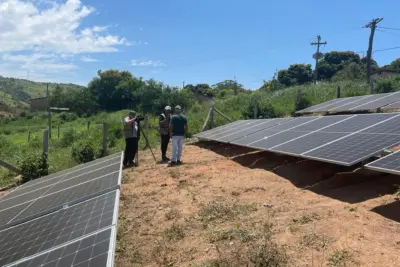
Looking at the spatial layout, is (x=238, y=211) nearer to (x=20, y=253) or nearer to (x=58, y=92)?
(x=20, y=253)

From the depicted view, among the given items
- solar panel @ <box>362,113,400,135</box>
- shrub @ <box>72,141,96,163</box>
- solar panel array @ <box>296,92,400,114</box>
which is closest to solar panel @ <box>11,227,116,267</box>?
solar panel @ <box>362,113,400,135</box>

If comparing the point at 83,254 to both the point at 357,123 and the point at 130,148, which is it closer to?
the point at 357,123

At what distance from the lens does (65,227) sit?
3943mm

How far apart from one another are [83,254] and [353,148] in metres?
5.50

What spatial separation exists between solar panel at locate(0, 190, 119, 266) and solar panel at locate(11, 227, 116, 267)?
0.58ft

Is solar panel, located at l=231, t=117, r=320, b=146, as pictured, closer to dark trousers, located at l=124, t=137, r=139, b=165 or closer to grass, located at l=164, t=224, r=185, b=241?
dark trousers, located at l=124, t=137, r=139, b=165

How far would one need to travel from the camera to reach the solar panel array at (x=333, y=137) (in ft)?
21.5

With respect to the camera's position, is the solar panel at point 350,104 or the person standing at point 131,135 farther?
the solar panel at point 350,104

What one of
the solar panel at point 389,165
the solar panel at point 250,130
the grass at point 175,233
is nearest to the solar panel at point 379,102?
the solar panel at point 250,130

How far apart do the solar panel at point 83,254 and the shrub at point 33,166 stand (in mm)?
10077

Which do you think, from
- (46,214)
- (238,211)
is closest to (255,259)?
(238,211)

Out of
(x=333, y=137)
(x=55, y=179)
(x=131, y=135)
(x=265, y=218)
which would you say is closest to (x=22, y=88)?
(x=131, y=135)

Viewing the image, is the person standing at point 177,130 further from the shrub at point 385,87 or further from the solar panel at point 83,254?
the shrub at point 385,87

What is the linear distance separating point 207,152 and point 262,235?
8671mm
